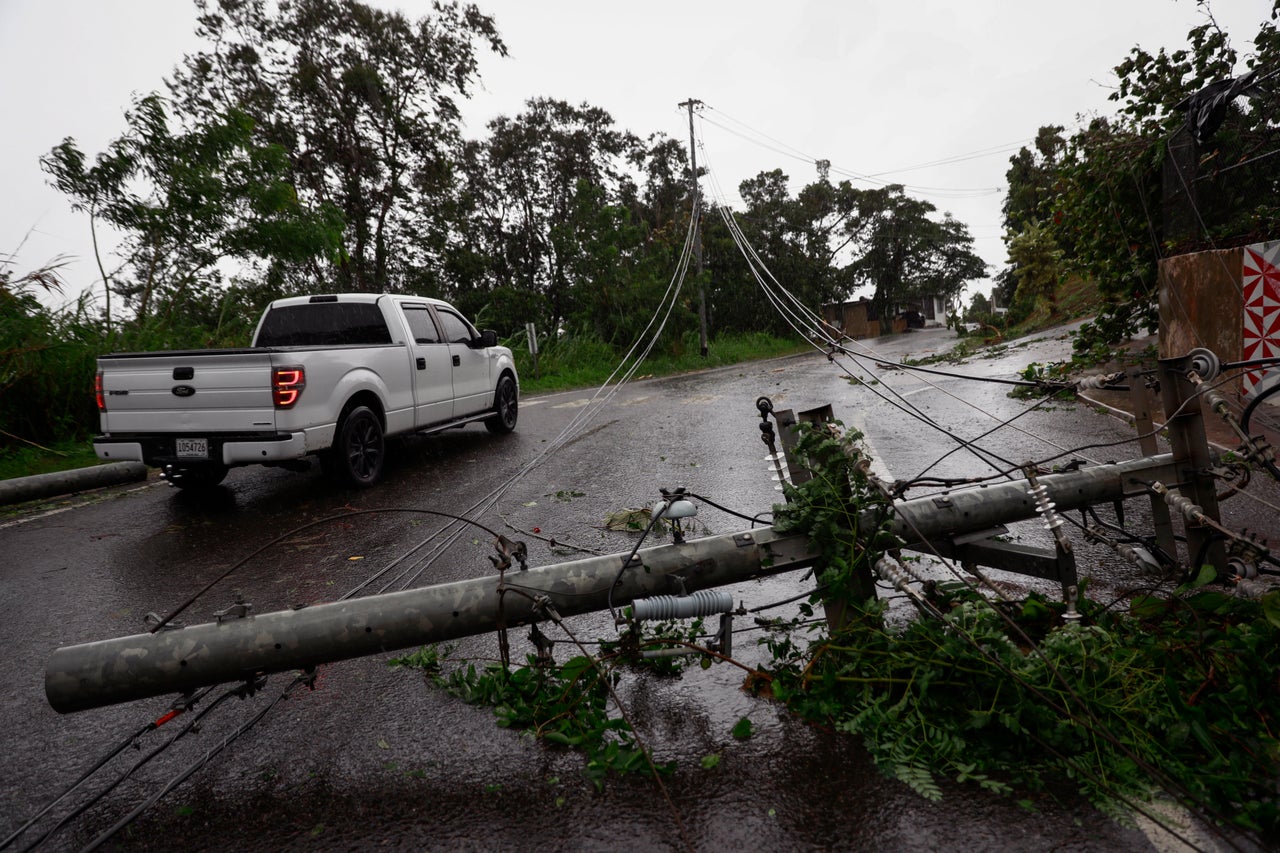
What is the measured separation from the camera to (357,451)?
773 centimetres

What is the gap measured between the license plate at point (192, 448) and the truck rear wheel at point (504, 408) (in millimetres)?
4463

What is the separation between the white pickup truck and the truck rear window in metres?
0.01

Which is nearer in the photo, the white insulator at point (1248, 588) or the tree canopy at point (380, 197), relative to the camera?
the white insulator at point (1248, 588)

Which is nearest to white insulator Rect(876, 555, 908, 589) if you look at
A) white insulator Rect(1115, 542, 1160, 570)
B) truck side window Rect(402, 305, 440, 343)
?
white insulator Rect(1115, 542, 1160, 570)

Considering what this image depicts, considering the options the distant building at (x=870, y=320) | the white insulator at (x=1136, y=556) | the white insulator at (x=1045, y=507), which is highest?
the distant building at (x=870, y=320)

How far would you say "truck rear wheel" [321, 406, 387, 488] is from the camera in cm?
746

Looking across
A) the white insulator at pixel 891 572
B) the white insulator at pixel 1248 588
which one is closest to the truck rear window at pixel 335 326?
the white insulator at pixel 891 572

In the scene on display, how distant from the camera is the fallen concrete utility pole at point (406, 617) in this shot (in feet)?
8.26

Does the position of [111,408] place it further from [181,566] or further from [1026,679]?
[1026,679]

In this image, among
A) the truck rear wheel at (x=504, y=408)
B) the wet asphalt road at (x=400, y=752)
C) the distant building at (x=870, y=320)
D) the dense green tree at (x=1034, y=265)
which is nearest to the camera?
the wet asphalt road at (x=400, y=752)

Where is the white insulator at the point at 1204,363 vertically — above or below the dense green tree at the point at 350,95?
below

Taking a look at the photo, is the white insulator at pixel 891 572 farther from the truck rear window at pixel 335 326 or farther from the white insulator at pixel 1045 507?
the truck rear window at pixel 335 326

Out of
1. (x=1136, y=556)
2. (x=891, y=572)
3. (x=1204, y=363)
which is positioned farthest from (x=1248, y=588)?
(x=891, y=572)

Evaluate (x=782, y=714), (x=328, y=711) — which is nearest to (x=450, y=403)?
(x=328, y=711)
